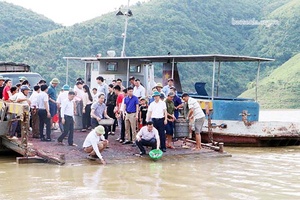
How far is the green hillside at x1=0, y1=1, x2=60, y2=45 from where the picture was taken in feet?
198

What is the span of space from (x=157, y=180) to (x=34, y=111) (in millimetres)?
4543

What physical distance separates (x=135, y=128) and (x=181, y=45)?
39075 millimetres

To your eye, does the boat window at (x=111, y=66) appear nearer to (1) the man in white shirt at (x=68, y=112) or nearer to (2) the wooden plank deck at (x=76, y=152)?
(2) the wooden plank deck at (x=76, y=152)

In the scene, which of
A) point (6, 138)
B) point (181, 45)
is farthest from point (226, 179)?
point (181, 45)

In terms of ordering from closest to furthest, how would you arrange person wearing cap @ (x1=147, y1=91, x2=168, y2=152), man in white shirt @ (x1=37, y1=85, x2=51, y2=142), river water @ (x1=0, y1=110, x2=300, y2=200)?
river water @ (x1=0, y1=110, x2=300, y2=200)
person wearing cap @ (x1=147, y1=91, x2=168, y2=152)
man in white shirt @ (x1=37, y1=85, x2=51, y2=142)

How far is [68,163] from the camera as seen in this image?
11242 millimetres

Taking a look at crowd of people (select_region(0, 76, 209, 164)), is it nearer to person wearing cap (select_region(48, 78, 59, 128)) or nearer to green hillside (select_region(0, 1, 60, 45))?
person wearing cap (select_region(48, 78, 59, 128))

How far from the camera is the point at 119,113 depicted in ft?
44.9

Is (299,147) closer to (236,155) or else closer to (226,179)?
(236,155)

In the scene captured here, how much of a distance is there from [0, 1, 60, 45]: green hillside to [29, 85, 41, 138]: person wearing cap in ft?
151

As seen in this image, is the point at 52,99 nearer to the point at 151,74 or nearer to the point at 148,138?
the point at 148,138

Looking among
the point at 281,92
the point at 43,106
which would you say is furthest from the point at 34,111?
the point at 281,92

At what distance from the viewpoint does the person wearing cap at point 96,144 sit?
36.9 ft

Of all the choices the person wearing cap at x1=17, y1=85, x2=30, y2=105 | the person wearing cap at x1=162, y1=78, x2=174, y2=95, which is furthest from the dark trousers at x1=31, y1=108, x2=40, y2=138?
the person wearing cap at x1=162, y1=78, x2=174, y2=95
